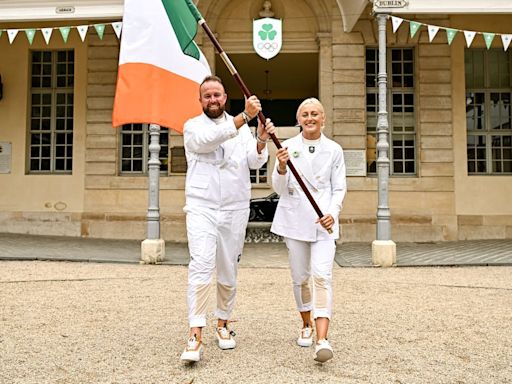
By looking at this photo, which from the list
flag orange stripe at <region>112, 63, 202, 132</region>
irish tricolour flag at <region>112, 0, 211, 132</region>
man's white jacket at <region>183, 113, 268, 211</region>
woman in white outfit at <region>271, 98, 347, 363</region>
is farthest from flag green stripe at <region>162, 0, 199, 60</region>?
woman in white outfit at <region>271, 98, 347, 363</region>

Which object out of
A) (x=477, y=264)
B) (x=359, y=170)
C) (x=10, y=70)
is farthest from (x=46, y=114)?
(x=477, y=264)

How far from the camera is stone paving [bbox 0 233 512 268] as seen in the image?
715 centimetres

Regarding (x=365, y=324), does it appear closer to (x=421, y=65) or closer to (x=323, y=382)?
(x=323, y=382)

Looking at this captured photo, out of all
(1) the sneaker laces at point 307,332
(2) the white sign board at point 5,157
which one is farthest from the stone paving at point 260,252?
(1) the sneaker laces at point 307,332

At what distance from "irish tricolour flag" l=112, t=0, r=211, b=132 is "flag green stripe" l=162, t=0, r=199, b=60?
0.02 metres

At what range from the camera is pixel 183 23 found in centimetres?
354

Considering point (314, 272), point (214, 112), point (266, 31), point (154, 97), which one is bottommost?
point (314, 272)

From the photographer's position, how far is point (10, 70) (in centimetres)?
1088

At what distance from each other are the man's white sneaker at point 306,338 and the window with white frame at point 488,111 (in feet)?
28.1

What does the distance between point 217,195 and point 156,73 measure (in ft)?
4.71

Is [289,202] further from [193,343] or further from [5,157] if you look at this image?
[5,157]

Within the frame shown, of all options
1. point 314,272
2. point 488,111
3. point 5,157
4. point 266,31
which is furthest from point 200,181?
point 488,111

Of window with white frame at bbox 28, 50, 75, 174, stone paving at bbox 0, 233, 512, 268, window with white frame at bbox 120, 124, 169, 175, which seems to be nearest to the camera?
stone paving at bbox 0, 233, 512, 268

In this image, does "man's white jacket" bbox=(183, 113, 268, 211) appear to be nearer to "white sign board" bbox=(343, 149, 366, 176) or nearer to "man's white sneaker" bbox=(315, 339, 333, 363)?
"man's white sneaker" bbox=(315, 339, 333, 363)
